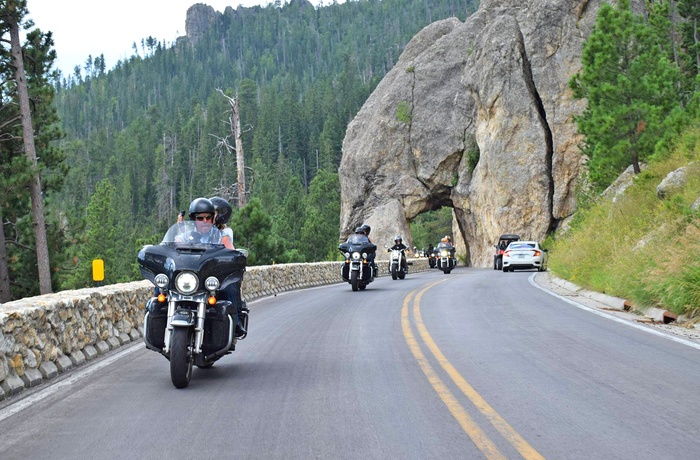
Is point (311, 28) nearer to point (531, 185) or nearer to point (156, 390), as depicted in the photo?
point (531, 185)

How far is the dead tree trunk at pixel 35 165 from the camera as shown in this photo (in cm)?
2611

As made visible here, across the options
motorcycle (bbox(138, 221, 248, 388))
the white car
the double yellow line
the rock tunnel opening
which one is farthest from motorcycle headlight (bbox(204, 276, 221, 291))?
the rock tunnel opening

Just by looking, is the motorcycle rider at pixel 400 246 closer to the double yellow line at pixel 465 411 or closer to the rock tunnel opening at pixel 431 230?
the double yellow line at pixel 465 411

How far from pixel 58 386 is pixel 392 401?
12.5 feet

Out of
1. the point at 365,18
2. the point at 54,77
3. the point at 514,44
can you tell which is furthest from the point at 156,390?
the point at 365,18

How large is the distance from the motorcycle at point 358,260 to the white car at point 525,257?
17.1m

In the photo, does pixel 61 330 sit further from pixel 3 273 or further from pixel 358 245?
pixel 3 273

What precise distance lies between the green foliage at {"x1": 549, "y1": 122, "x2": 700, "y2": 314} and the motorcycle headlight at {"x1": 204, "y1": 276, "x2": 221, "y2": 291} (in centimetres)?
787

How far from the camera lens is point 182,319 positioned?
7.32 m

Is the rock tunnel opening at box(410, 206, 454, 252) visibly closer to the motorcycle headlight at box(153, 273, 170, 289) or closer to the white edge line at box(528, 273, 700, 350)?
the white edge line at box(528, 273, 700, 350)

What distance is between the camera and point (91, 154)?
467ft

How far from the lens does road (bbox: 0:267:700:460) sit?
5.19 metres

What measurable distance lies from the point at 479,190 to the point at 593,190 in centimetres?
2225

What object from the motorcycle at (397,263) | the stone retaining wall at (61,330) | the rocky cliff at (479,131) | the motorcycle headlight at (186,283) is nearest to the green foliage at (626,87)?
the motorcycle at (397,263)
